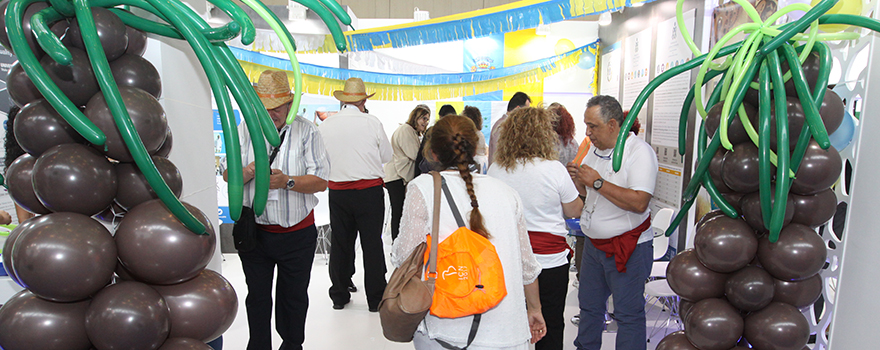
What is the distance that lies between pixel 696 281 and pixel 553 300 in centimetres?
111

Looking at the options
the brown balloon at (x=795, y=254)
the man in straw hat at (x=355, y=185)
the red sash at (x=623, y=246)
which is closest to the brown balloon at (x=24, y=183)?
the brown balloon at (x=795, y=254)

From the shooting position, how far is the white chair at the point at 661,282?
3.19 m

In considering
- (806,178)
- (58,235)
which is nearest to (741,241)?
(806,178)

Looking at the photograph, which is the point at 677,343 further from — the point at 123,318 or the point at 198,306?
the point at 123,318

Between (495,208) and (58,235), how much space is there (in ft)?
4.03

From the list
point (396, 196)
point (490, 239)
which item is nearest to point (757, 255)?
point (490, 239)

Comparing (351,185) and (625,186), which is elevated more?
(625,186)

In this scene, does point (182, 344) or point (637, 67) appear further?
point (637, 67)

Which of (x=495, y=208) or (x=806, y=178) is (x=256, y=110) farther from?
(x=806, y=178)

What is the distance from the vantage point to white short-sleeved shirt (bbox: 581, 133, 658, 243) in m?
2.40

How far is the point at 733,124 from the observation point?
1360mm

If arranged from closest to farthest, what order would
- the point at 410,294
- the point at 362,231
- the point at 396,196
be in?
the point at 410,294, the point at 362,231, the point at 396,196

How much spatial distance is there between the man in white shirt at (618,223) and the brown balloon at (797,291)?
1.01 m

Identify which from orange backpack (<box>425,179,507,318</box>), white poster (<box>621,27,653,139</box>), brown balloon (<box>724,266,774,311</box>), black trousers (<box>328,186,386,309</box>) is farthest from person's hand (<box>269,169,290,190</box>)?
white poster (<box>621,27,653,139</box>)
